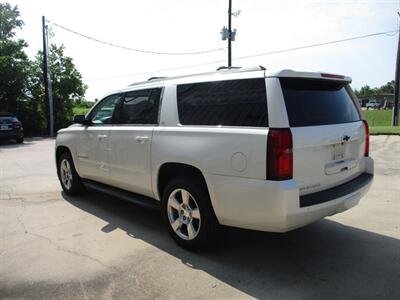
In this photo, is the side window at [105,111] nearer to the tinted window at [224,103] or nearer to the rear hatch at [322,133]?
the tinted window at [224,103]

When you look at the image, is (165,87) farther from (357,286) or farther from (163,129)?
(357,286)

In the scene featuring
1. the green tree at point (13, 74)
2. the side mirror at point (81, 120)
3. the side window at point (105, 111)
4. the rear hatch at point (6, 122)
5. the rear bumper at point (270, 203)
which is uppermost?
the green tree at point (13, 74)

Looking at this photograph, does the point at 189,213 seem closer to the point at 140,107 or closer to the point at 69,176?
→ the point at 140,107

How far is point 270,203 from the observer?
339 cm

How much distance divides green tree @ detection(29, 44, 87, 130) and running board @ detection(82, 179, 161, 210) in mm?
19871

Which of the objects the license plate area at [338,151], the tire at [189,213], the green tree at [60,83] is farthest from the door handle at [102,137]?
the green tree at [60,83]

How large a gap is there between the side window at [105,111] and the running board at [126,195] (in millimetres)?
976

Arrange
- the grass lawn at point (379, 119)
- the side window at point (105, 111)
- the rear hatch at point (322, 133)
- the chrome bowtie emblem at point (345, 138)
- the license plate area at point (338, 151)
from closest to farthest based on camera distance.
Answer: the rear hatch at point (322, 133) < the license plate area at point (338, 151) < the chrome bowtie emblem at point (345, 138) < the side window at point (105, 111) < the grass lawn at point (379, 119)

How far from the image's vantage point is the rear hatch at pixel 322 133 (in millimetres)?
3510

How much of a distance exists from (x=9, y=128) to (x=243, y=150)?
55.5ft

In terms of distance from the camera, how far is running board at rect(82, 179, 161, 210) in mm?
4770

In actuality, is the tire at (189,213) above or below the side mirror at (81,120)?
below

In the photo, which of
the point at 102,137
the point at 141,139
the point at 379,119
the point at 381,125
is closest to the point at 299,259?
the point at 141,139

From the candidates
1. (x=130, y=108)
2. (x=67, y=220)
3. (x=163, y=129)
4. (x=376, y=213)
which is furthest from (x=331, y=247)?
(x=67, y=220)
